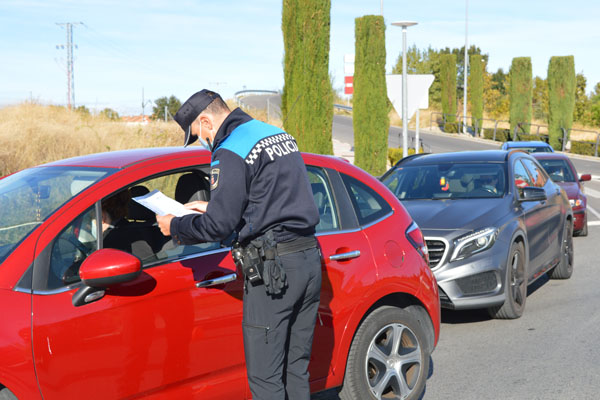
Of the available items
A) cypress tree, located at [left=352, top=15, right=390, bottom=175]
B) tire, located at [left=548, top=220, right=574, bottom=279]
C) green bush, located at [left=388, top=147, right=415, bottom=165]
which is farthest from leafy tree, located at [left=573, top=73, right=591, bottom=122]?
tire, located at [left=548, top=220, right=574, bottom=279]

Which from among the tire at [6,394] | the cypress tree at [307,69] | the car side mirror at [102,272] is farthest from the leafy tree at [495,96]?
the tire at [6,394]

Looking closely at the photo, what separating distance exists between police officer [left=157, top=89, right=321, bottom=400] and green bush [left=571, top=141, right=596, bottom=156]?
37.3 m

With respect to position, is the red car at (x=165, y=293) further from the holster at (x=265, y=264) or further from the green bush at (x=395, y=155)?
the green bush at (x=395, y=155)

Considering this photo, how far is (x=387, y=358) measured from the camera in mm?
4316

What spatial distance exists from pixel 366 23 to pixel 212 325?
938 inches

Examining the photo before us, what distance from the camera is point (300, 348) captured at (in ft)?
11.0

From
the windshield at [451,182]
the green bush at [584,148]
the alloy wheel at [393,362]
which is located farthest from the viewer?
the green bush at [584,148]

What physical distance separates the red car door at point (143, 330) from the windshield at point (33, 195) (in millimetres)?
180

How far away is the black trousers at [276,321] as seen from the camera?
318 centimetres

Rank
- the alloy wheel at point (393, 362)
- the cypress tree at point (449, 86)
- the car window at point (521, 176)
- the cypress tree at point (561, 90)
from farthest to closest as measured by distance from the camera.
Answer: the cypress tree at point (449, 86) < the cypress tree at point (561, 90) < the car window at point (521, 176) < the alloy wheel at point (393, 362)

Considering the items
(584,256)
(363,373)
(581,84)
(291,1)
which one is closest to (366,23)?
(291,1)

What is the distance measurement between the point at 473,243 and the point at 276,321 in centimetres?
378

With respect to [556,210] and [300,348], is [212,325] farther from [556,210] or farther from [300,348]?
[556,210]

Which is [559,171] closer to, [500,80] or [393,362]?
[393,362]
